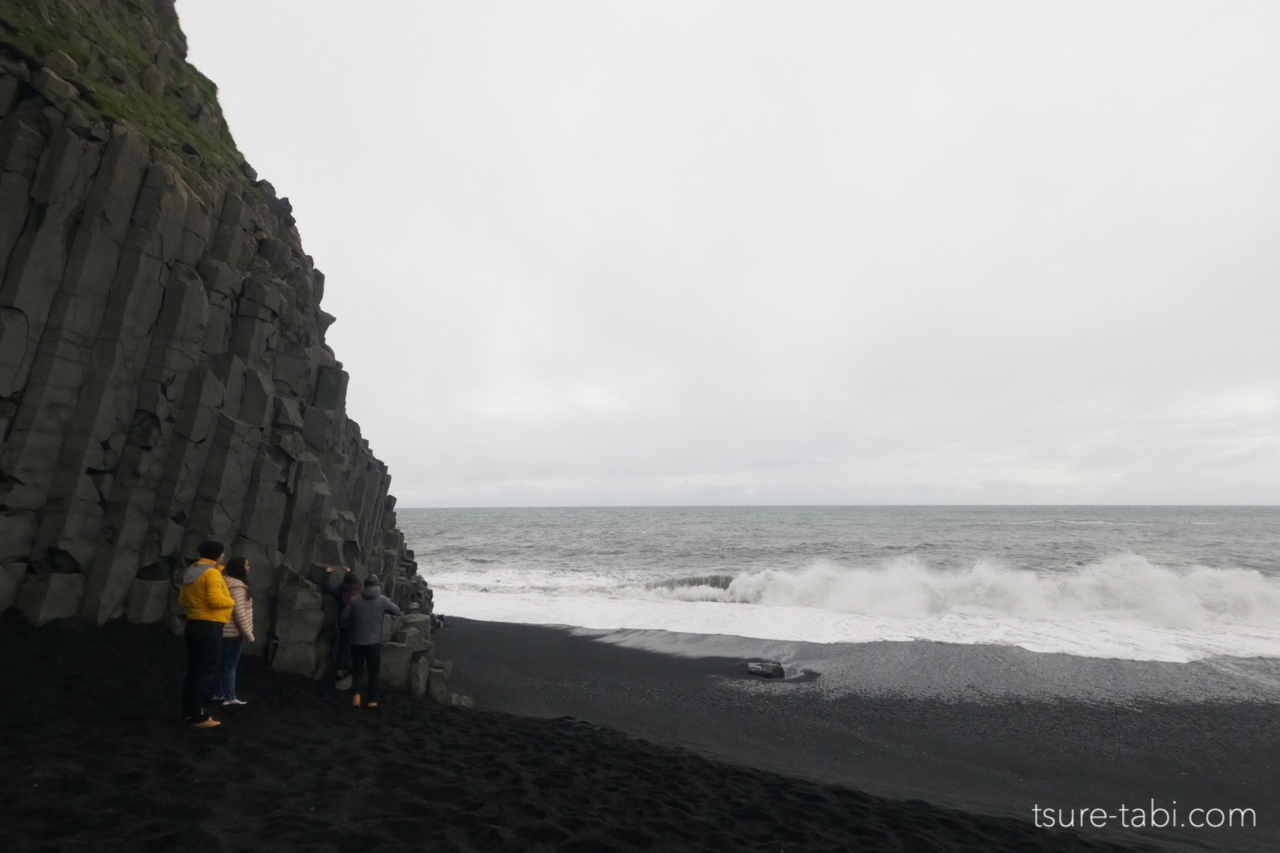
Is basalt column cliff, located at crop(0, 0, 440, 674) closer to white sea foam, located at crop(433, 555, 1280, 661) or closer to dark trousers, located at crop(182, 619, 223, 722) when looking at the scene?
dark trousers, located at crop(182, 619, 223, 722)

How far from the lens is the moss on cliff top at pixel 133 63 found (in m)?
10.3

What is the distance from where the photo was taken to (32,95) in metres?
9.60

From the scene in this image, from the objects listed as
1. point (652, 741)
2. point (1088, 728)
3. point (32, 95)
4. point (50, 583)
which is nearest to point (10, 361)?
point (50, 583)

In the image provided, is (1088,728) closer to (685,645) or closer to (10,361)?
(685,645)

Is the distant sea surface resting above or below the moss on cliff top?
below

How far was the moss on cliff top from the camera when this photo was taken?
10.3 m

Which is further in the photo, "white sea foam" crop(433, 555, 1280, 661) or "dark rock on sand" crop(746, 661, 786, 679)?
"white sea foam" crop(433, 555, 1280, 661)

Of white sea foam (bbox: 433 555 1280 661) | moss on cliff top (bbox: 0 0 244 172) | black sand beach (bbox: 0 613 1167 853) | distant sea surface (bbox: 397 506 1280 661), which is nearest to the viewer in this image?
black sand beach (bbox: 0 613 1167 853)

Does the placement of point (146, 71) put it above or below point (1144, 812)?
A: above

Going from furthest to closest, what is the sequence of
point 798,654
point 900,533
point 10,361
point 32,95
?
point 900,533
point 798,654
point 32,95
point 10,361

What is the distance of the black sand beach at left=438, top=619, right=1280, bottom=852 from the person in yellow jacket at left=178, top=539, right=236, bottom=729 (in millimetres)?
5941

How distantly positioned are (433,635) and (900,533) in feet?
192

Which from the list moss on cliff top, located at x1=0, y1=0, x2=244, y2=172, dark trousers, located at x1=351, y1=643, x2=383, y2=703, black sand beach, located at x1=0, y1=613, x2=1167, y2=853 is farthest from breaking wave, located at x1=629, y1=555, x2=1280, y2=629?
moss on cliff top, located at x1=0, y1=0, x2=244, y2=172

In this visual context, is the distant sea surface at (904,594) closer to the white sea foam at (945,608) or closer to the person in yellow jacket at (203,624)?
the white sea foam at (945,608)
